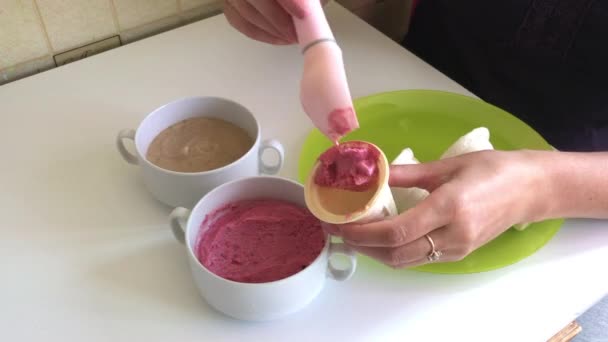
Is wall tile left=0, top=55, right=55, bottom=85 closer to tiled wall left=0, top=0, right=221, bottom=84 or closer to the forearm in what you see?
tiled wall left=0, top=0, right=221, bottom=84

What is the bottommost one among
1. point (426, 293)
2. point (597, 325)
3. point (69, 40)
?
point (597, 325)

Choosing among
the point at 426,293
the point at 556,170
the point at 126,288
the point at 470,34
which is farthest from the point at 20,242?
the point at 470,34

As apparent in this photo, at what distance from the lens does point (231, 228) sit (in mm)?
536

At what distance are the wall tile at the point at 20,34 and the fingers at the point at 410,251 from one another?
0.55 metres

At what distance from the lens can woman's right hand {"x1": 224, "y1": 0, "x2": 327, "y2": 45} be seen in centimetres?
51

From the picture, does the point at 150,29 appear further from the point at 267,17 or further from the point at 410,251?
the point at 410,251

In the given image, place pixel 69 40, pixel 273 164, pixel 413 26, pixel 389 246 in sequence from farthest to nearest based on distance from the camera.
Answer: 1. pixel 413 26
2. pixel 69 40
3. pixel 273 164
4. pixel 389 246

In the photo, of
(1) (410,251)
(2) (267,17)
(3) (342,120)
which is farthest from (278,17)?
(1) (410,251)

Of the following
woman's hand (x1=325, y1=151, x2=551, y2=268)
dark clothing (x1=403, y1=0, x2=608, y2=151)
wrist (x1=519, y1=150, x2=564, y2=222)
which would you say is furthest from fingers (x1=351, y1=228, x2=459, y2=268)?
dark clothing (x1=403, y1=0, x2=608, y2=151)

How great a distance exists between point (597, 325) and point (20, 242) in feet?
2.51

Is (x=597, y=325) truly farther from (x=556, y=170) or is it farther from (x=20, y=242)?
(x=20, y=242)

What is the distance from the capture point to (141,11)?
2.75 feet

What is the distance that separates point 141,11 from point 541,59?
58 centimetres

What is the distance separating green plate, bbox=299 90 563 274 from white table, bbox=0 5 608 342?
0.04 meters
